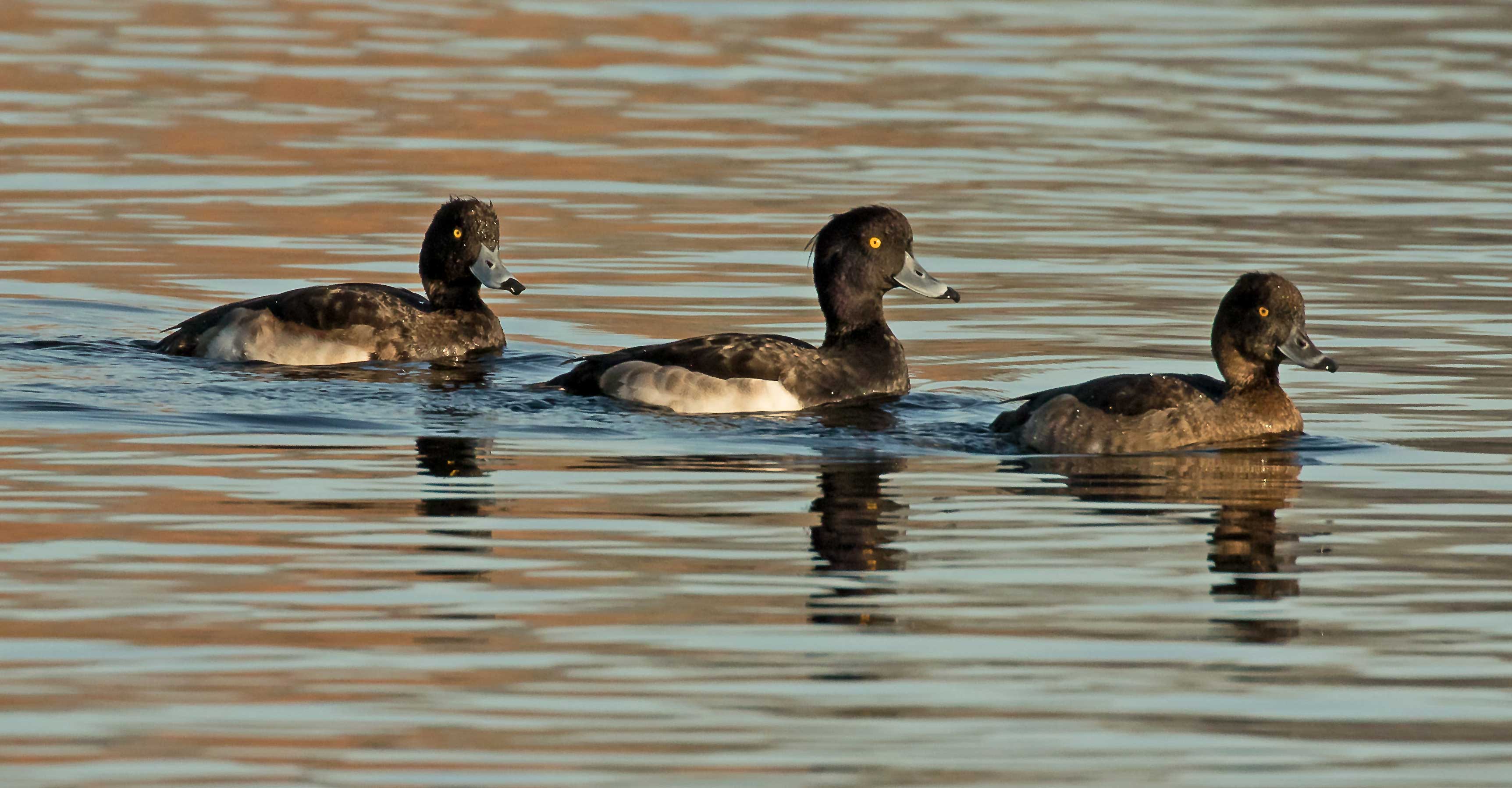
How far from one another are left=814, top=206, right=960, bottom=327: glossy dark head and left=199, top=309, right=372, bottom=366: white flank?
2838 millimetres

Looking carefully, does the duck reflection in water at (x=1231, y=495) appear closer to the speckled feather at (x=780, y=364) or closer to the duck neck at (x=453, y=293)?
the speckled feather at (x=780, y=364)

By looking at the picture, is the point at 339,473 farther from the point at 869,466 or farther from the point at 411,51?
the point at 411,51

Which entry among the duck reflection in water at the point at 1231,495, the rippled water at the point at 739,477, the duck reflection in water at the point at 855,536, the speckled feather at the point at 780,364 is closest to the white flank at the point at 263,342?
the rippled water at the point at 739,477

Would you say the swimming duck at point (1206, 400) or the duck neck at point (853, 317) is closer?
the swimming duck at point (1206, 400)

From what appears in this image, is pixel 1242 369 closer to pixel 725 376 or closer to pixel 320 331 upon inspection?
pixel 725 376

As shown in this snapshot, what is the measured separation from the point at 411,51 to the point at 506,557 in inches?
871

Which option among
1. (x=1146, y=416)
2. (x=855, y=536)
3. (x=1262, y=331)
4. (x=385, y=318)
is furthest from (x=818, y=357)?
(x=855, y=536)

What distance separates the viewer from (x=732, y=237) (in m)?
18.1

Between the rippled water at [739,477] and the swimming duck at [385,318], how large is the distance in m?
0.28

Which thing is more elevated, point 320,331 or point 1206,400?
point 320,331

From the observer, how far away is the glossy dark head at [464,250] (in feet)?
46.6

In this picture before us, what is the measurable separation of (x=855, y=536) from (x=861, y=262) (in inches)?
169

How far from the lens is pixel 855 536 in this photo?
874cm

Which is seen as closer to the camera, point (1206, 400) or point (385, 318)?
point (1206, 400)
